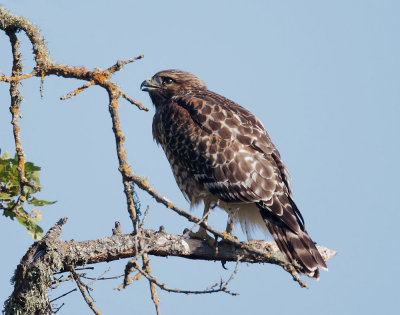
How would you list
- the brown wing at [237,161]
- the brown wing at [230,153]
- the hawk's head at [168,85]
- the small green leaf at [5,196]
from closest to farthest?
the small green leaf at [5,196] < the brown wing at [237,161] < the brown wing at [230,153] < the hawk's head at [168,85]

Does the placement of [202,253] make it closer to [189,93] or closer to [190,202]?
[190,202]

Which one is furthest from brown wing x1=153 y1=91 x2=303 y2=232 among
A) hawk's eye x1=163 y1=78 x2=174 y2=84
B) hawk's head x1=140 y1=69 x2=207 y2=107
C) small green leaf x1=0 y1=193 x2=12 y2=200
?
small green leaf x1=0 y1=193 x2=12 y2=200

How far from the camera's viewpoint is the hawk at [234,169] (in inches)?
267

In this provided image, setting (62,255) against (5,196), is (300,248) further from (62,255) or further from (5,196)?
→ (5,196)

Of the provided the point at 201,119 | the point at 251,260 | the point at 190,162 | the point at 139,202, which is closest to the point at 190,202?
the point at 190,162

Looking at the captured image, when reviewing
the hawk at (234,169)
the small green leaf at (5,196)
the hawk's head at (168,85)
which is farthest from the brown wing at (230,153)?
the small green leaf at (5,196)

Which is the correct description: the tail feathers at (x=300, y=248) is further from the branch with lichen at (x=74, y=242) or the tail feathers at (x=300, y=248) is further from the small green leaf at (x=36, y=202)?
the small green leaf at (x=36, y=202)

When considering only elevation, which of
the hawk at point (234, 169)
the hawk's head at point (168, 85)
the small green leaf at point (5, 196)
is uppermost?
the hawk's head at point (168, 85)

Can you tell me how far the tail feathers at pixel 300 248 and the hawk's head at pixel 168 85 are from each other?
2.72 metres

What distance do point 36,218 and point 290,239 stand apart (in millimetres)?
2936

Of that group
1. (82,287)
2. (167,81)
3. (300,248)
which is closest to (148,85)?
(167,81)

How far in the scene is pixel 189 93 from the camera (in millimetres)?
8406

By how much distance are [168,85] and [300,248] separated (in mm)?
3313

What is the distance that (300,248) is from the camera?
21.6ft
